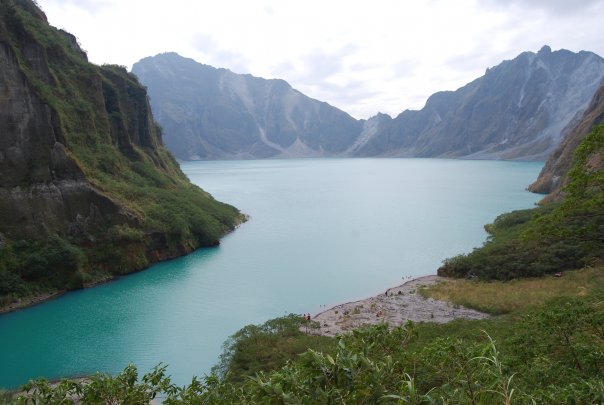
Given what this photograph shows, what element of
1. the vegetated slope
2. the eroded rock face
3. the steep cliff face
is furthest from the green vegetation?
the steep cliff face

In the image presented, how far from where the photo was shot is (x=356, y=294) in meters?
36.9

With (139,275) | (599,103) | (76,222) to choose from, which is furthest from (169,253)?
(599,103)

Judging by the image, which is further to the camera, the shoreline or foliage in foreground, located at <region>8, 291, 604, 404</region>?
the shoreline

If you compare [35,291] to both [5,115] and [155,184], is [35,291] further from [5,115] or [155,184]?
[155,184]

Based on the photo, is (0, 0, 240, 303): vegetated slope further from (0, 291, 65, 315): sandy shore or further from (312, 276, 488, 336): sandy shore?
(312, 276, 488, 336): sandy shore

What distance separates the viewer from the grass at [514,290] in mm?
27375

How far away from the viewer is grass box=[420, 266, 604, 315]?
89.8 ft

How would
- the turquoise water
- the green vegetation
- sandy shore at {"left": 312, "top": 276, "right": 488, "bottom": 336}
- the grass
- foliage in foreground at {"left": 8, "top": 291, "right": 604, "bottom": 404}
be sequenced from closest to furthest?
foliage in foreground at {"left": 8, "top": 291, "right": 604, "bottom": 404} < the green vegetation < the turquoise water < the grass < sandy shore at {"left": 312, "top": 276, "right": 488, "bottom": 336}

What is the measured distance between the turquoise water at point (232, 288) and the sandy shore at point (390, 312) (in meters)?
2.82

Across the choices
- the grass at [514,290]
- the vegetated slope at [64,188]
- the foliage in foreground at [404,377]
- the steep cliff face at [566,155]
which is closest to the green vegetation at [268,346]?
the foliage in foreground at [404,377]

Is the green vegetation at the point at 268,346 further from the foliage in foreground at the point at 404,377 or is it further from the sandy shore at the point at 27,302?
the sandy shore at the point at 27,302

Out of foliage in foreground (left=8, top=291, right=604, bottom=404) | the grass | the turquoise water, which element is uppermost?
foliage in foreground (left=8, top=291, right=604, bottom=404)

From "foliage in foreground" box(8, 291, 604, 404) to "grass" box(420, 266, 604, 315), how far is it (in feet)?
45.3

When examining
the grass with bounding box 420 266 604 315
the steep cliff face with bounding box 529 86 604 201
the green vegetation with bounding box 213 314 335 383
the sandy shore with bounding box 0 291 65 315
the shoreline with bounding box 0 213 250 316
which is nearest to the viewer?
the green vegetation with bounding box 213 314 335 383
